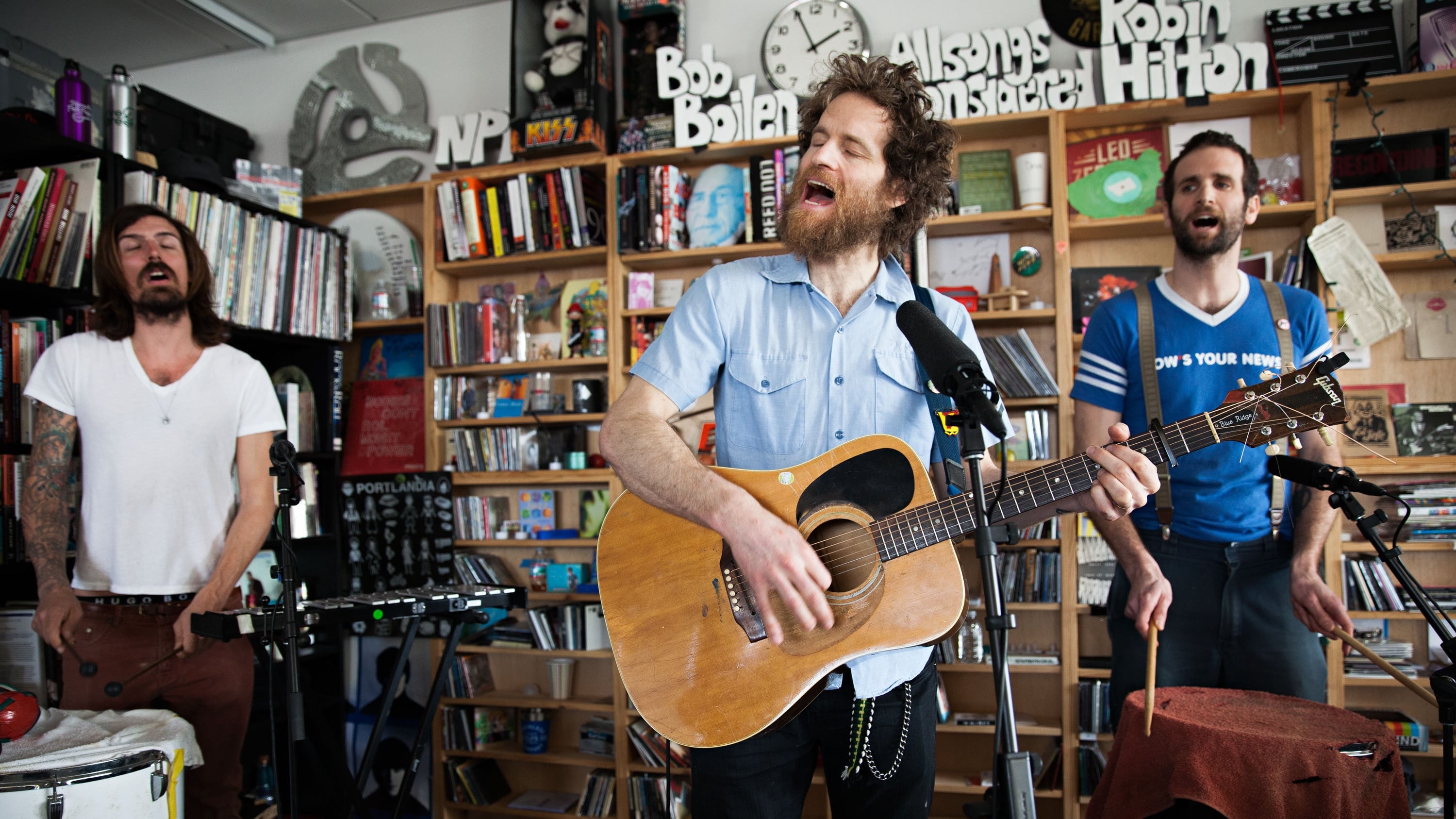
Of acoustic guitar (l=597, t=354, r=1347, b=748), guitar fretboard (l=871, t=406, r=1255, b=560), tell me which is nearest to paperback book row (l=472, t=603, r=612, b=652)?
acoustic guitar (l=597, t=354, r=1347, b=748)

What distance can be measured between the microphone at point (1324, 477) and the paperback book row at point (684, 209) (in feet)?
6.90

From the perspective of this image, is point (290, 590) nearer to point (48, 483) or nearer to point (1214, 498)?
point (48, 483)

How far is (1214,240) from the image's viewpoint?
2088 millimetres

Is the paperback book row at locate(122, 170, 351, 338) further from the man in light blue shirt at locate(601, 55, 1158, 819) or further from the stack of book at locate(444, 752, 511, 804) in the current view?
the man in light blue shirt at locate(601, 55, 1158, 819)

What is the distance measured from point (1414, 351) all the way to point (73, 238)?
4543 millimetres

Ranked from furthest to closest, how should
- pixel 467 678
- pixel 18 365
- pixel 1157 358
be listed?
1. pixel 467 678
2. pixel 18 365
3. pixel 1157 358

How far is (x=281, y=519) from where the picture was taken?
5.50 feet

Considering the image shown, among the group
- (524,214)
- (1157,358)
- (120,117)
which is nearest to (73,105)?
(120,117)

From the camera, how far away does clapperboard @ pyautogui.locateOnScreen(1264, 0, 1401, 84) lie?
293 cm

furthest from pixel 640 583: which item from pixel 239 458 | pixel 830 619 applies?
pixel 239 458

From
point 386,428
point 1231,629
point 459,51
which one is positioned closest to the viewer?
point 1231,629

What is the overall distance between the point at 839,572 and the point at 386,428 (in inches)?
117

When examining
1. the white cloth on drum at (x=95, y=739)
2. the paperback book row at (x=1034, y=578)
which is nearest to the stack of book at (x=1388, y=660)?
the paperback book row at (x=1034, y=578)

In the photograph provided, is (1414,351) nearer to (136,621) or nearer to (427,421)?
(427,421)
